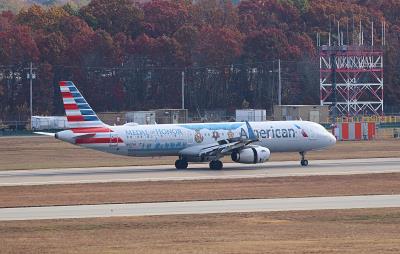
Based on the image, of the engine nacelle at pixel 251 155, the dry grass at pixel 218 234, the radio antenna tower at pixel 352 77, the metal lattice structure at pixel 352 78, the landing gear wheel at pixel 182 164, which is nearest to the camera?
the dry grass at pixel 218 234

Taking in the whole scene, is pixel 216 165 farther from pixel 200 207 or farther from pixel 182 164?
pixel 200 207

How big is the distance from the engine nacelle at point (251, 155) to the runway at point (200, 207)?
17.3 metres

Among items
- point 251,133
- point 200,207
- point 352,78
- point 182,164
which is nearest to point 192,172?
point 182,164

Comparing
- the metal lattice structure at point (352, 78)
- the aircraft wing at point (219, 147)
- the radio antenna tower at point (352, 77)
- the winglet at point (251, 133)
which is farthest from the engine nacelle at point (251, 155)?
the metal lattice structure at point (352, 78)

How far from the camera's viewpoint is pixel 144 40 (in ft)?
469

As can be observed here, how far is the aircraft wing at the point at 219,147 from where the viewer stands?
6047 centimetres

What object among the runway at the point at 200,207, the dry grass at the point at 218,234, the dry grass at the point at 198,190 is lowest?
the dry grass at the point at 218,234

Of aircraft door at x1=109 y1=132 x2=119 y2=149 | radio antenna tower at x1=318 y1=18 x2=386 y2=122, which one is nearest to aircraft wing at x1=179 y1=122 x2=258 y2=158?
aircraft door at x1=109 y1=132 x2=119 y2=149

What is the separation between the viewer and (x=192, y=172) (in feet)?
194

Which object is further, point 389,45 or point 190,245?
point 389,45

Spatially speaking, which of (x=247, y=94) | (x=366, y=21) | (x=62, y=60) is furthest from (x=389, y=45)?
(x=62, y=60)

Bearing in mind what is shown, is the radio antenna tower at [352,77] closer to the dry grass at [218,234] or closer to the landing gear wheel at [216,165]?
the landing gear wheel at [216,165]

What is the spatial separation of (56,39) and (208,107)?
70.4 ft

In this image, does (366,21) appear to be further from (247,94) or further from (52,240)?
(52,240)
